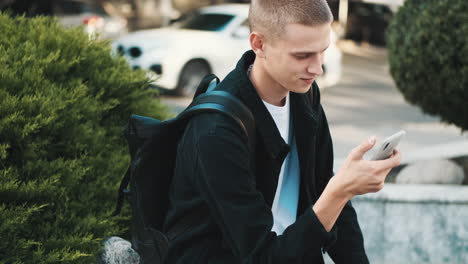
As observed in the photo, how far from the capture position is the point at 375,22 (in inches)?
1277

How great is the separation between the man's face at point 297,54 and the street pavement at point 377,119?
3.64 m

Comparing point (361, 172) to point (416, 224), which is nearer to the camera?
point (361, 172)

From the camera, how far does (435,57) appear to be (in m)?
5.57

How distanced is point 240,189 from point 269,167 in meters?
0.24

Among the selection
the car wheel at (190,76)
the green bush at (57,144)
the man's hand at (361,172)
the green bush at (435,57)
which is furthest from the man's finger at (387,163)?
the car wheel at (190,76)

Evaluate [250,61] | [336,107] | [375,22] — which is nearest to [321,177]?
[250,61]

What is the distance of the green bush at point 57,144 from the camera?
284 cm

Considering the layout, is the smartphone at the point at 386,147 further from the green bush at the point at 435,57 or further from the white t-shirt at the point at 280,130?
the green bush at the point at 435,57

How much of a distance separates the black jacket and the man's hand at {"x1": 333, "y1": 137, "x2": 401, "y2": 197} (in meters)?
0.13

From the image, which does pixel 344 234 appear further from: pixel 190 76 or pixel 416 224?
pixel 190 76

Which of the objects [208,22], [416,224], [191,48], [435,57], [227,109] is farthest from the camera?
[208,22]

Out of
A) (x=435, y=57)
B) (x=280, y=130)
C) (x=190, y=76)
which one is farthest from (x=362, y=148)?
(x=190, y=76)

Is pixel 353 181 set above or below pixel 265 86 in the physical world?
below

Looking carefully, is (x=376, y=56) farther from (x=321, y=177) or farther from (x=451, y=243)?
(x=321, y=177)
